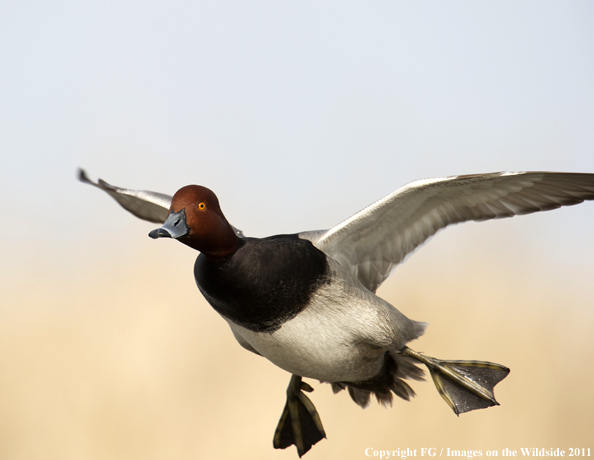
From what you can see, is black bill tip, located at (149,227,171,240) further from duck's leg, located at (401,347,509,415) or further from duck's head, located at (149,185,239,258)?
duck's leg, located at (401,347,509,415)

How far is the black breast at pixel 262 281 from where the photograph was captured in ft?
9.86

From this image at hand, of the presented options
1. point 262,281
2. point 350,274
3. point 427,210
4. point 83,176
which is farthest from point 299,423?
point 83,176

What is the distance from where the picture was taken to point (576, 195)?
10.6ft

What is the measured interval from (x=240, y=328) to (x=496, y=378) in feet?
5.77

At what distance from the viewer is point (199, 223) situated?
2.82 meters

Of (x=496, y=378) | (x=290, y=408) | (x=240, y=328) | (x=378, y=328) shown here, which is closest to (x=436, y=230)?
(x=378, y=328)

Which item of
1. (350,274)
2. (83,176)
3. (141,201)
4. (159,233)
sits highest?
(83,176)

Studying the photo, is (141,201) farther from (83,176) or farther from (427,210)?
(427,210)

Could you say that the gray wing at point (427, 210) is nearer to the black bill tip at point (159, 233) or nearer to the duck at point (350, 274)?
the duck at point (350, 274)

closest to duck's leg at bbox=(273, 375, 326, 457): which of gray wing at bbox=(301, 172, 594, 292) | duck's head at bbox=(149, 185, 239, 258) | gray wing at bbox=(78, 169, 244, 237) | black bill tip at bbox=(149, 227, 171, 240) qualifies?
gray wing at bbox=(301, 172, 594, 292)

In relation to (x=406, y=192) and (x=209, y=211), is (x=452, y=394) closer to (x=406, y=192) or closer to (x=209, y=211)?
(x=406, y=192)

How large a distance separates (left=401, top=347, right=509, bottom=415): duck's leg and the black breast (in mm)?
1034

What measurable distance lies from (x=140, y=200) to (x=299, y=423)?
2149 mm

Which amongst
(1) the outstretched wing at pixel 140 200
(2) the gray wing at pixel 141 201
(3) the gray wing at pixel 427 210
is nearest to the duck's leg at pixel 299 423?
(3) the gray wing at pixel 427 210
